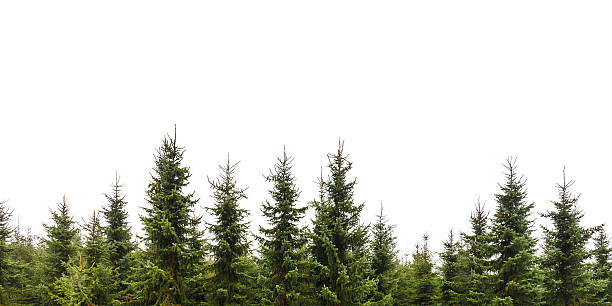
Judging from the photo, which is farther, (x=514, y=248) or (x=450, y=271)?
(x=450, y=271)

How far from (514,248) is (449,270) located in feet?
27.1

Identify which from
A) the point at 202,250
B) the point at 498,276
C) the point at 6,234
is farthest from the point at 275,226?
the point at 6,234

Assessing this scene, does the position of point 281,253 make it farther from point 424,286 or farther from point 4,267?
point 4,267

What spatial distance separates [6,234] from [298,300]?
24.2 metres

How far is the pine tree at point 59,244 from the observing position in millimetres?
21359

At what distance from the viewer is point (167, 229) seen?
15.8 metres

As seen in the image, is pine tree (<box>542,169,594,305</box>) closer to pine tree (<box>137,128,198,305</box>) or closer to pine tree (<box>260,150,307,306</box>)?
pine tree (<box>260,150,307,306</box>)

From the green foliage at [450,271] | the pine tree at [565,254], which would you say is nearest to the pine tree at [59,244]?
the green foliage at [450,271]

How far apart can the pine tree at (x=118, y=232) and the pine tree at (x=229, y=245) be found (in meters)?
8.24

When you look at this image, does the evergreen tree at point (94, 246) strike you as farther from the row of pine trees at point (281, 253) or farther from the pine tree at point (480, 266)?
the pine tree at point (480, 266)

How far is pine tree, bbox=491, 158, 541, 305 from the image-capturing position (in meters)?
18.7

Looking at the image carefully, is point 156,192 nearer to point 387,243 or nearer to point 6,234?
point 387,243

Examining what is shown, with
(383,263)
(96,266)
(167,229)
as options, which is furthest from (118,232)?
(383,263)

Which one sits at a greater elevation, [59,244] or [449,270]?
[59,244]
